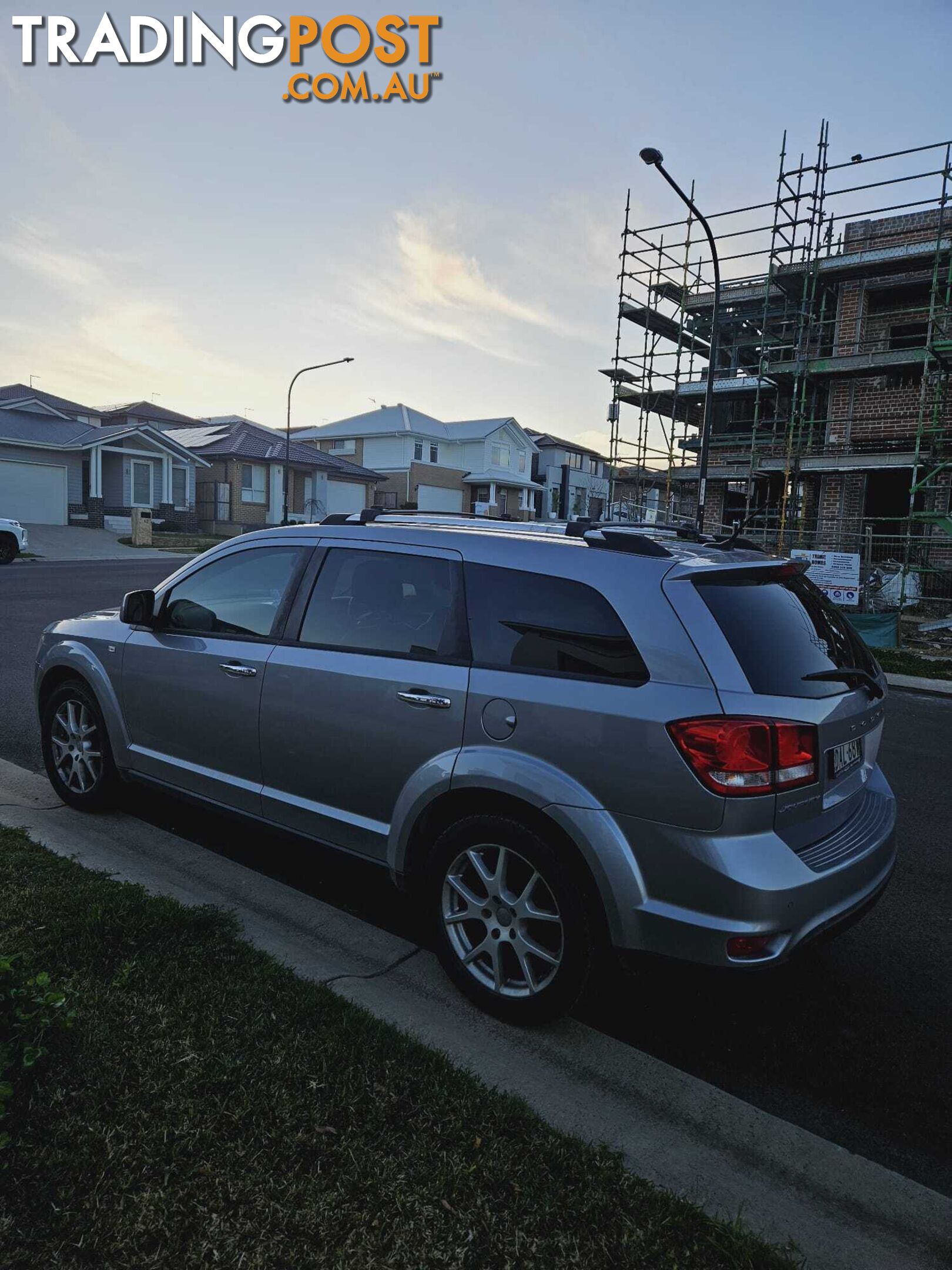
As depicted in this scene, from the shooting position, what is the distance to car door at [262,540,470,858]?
11.1ft

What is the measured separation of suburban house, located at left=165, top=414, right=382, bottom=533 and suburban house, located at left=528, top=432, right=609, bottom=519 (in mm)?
19350

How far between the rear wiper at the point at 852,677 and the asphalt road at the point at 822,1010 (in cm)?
103

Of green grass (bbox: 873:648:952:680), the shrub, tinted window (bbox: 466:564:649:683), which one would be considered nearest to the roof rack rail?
tinted window (bbox: 466:564:649:683)

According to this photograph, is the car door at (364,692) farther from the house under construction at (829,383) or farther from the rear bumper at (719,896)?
the house under construction at (829,383)

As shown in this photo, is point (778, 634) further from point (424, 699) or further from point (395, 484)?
point (395, 484)

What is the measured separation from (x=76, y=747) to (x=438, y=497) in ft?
181

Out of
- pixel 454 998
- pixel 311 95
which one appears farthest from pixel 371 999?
pixel 311 95

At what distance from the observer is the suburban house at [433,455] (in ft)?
187

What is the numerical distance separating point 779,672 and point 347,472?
50.2 m

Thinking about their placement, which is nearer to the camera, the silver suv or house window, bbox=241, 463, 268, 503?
the silver suv

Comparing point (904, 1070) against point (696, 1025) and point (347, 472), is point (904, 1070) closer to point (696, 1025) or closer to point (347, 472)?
point (696, 1025)

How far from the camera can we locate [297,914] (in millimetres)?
3928

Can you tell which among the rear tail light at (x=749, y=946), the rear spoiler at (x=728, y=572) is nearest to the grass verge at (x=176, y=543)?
the rear spoiler at (x=728, y=572)

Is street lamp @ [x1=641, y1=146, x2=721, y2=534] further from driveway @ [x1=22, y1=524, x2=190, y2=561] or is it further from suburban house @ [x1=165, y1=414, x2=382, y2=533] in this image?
suburban house @ [x1=165, y1=414, x2=382, y2=533]
